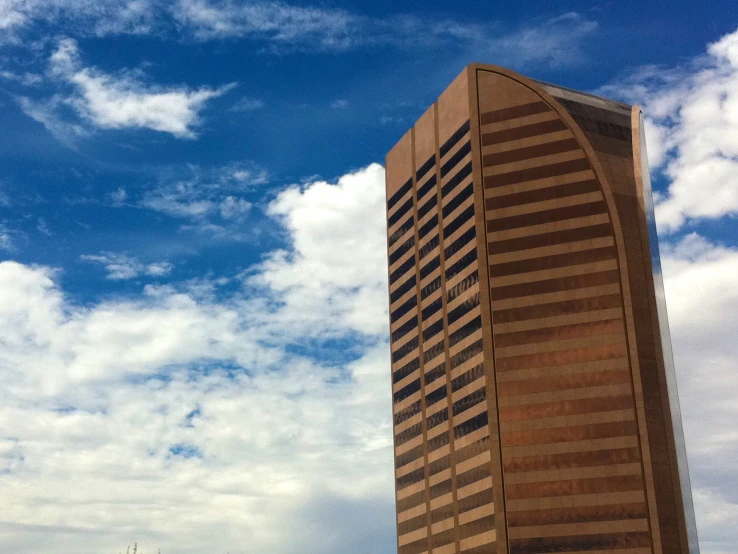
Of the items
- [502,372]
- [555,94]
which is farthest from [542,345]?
[555,94]

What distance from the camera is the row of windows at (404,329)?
172875 millimetres

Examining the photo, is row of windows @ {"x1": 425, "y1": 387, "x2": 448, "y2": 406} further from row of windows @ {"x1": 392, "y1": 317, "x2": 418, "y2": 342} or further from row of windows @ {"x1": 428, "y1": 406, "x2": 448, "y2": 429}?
row of windows @ {"x1": 392, "y1": 317, "x2": 418, "y2": 342}

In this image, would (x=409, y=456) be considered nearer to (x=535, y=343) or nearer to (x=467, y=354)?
(x=467, y=354)

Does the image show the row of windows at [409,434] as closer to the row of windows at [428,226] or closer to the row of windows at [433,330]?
the row of windows at [433,330]

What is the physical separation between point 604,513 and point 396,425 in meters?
51.1

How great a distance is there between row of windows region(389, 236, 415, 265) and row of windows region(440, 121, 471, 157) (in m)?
18.1

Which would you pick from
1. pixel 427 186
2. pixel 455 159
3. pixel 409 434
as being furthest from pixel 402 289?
pixel 455 159

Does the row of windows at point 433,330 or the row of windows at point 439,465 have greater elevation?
the row of windows at point 433,330

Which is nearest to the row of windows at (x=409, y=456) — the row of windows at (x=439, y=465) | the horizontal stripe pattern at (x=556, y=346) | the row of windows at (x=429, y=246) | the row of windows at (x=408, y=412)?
the row of windows at (x=439, y=465)

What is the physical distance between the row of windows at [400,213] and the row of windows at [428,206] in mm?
4745

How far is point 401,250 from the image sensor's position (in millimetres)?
182375

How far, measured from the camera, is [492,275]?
151m

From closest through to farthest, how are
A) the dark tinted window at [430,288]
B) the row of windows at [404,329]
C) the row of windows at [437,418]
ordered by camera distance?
the row of windows at [437,418], the dark tinted window at [430,288], the row of windows at [404,329]

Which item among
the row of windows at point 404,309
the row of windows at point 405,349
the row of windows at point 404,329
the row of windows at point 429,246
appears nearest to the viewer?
the row of windows at point 429,246
